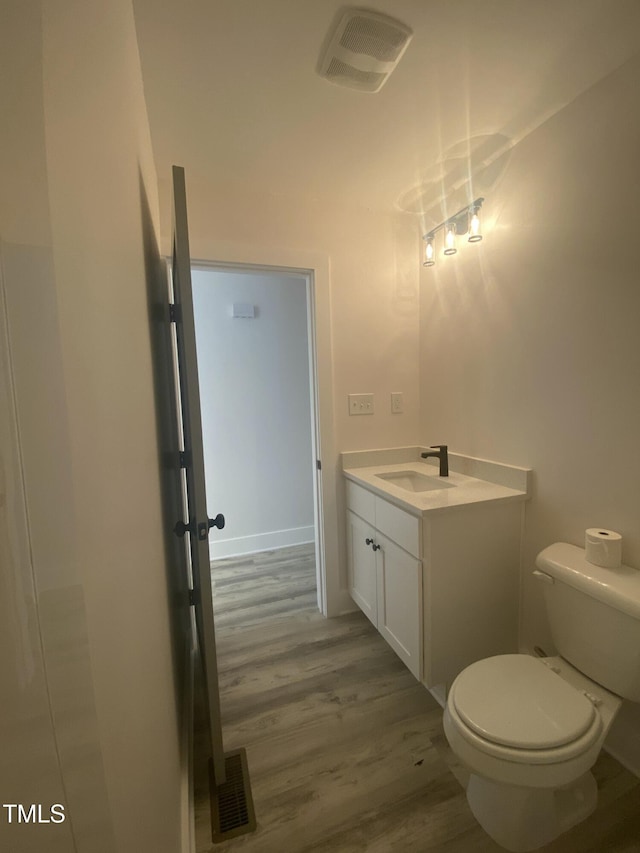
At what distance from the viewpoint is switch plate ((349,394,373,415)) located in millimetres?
2145

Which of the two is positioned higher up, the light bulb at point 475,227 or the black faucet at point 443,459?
the light bulb at point 475,227

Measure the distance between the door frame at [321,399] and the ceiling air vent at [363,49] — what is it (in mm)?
793

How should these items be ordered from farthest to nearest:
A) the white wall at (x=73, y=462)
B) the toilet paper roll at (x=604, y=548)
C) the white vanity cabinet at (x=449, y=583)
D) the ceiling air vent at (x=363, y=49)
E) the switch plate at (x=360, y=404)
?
the switch plate at (x=360, y=404), the white vanity cabinet at (x=449, y=583), the toilet paper roll at (x=604, y=548), the ceiling air vent at (x=363, y=49), the white wall at (x=73, y=462)

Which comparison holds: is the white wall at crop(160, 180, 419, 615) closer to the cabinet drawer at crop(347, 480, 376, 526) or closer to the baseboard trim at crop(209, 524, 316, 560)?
the cabinet drawer at crop(347, 480, 376, 526)

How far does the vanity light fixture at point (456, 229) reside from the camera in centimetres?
172

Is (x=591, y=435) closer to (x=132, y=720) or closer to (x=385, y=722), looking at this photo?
(x=385, y=722)

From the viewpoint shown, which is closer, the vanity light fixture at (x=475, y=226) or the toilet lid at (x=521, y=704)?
the toilet lid at (x=521, y=704)

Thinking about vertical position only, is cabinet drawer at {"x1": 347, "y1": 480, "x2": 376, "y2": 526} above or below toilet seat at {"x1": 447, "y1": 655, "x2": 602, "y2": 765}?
above

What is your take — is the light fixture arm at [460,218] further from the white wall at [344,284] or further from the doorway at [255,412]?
the doorway at [255,412]

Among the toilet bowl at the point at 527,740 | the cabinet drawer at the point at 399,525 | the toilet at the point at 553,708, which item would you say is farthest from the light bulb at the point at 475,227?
the toilet bowl at the point at 527,740

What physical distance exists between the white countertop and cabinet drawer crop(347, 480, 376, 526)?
0.04m

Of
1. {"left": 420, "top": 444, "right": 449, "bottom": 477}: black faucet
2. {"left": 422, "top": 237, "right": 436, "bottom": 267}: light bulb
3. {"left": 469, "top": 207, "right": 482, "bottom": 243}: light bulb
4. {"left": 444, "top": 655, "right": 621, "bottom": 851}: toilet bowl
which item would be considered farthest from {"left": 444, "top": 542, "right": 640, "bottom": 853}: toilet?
{"left": 422, "top": 237, "right": 436, "bottom": 267}: light bulb

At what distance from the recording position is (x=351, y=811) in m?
1.20

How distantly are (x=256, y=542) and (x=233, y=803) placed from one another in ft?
6.49
